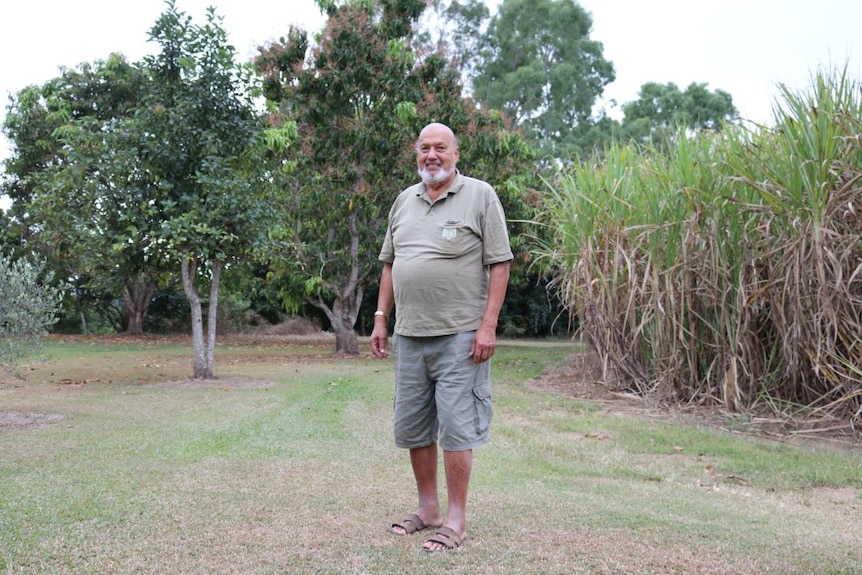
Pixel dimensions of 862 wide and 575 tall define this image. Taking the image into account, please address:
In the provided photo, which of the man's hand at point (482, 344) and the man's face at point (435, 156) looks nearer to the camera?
the man's hand at point (482, 344)

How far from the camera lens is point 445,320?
347cm

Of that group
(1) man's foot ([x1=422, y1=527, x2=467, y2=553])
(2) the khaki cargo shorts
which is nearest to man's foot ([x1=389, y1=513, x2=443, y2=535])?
(1) man's foot ([x1=422, y1=527, x2=467, y2=553])

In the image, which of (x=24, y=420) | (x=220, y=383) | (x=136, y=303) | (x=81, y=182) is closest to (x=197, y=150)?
(x=81, y=182)

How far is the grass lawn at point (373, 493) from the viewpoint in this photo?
3217 mm

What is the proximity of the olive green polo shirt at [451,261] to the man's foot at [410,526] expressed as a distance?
90 cm

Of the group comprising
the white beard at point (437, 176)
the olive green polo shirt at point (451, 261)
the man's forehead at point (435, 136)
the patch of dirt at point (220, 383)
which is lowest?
the patch of dirt at point (220, 383)

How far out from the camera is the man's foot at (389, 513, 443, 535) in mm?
3561

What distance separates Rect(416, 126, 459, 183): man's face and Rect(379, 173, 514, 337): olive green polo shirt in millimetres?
83

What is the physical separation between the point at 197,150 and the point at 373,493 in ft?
23.7

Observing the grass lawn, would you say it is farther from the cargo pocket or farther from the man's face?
the man's face

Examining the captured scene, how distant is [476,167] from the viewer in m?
17.0

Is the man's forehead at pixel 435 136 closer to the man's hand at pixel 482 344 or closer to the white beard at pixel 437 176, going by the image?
the white beard at pixel 437 176

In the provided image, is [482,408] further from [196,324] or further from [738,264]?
[196,324]

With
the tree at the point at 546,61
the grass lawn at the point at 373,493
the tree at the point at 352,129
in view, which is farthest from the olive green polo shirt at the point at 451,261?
the tree at the point at 546,61
